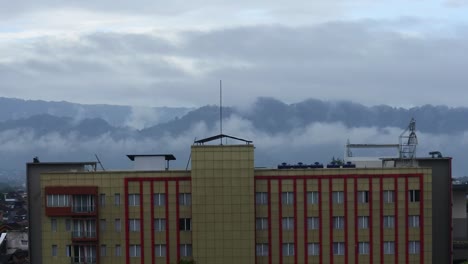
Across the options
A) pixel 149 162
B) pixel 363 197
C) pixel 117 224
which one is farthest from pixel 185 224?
pixel 363 197

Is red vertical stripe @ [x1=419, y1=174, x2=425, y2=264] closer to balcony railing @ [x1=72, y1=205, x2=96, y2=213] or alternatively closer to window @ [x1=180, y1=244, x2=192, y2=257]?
window @ [x1=180, y1=244, x2=192, y2=257]

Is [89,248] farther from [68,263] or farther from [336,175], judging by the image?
[336,175]

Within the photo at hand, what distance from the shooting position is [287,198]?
8831 centimetres

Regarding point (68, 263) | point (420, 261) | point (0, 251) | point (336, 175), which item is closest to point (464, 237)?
point (420, 261)

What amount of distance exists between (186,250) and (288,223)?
11.7 metres

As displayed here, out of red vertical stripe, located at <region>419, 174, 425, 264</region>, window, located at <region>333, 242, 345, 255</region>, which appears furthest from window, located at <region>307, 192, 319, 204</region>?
red vertical stripe, located at <region>419, 174, 425, 264</region>

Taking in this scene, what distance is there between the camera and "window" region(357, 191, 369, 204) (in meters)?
88.5

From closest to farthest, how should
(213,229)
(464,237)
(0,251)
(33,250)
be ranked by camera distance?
(213,229), (33,250), (464,237), (0,251)

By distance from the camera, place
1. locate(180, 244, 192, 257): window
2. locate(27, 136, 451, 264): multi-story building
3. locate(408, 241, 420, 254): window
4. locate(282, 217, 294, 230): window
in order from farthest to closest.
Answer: locate(408, 241, 420, 254): window
locate(282, 217, 294, 230): window
locate(180, 244, 192, 257): window
locate(27, 136, 451, 264): multi-story building

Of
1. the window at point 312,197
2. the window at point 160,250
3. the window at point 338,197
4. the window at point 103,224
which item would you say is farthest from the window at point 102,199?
the window at point 338,197

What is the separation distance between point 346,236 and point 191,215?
17400 mm

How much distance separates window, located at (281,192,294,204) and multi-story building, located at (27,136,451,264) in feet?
0.36

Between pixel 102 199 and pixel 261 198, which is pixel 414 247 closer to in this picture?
pixel 261 198

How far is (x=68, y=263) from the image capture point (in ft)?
288
